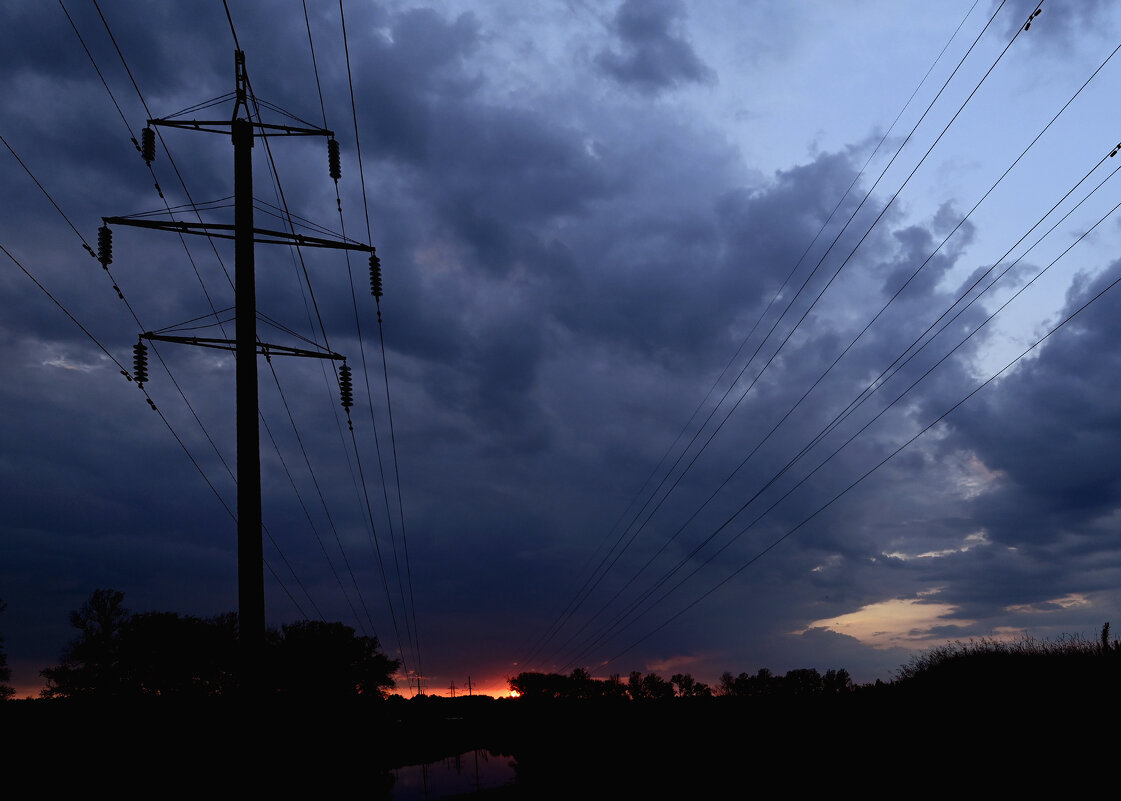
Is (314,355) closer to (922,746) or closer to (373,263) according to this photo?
(373,263)

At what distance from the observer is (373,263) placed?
23.0m

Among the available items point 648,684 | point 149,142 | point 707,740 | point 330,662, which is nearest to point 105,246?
point 149,142

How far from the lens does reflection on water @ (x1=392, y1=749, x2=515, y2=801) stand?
3762 centimetres

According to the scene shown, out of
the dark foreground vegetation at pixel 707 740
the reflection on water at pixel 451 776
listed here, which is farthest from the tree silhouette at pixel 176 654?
the dark foreground vegetation at pixel 707 740

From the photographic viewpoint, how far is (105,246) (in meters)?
18.3

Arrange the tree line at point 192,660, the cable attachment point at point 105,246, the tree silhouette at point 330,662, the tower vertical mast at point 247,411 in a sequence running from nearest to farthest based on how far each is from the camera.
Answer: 1. the tower vertical mast at point 247,411
2. the cable attachment point at point 105,246
3. the tree line at point 192,660
4. the tree silhouette at point 330,662

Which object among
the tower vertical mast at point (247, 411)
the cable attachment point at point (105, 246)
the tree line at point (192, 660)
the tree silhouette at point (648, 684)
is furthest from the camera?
the tree silhouette at point (648, 684)

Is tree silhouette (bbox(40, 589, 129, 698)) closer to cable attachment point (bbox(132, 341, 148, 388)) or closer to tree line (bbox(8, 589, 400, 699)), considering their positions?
tree line (bbox(8, 589, 400, 699))

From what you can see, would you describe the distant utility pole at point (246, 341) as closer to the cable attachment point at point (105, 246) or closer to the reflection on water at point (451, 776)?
the cable attachment point at point (105, 246)

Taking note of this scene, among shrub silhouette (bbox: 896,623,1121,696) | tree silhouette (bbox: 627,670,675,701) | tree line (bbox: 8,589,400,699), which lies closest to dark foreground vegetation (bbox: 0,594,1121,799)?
shrub silhouette (bbox: 896,623,1121,696)

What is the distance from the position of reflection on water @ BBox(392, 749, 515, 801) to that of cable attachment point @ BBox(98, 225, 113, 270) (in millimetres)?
26499

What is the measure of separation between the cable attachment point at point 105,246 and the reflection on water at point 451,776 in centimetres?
2650

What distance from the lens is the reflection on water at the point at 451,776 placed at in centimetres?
3762

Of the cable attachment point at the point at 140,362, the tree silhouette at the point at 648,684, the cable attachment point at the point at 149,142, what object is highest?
the cable attachment point at the point at 149,142
